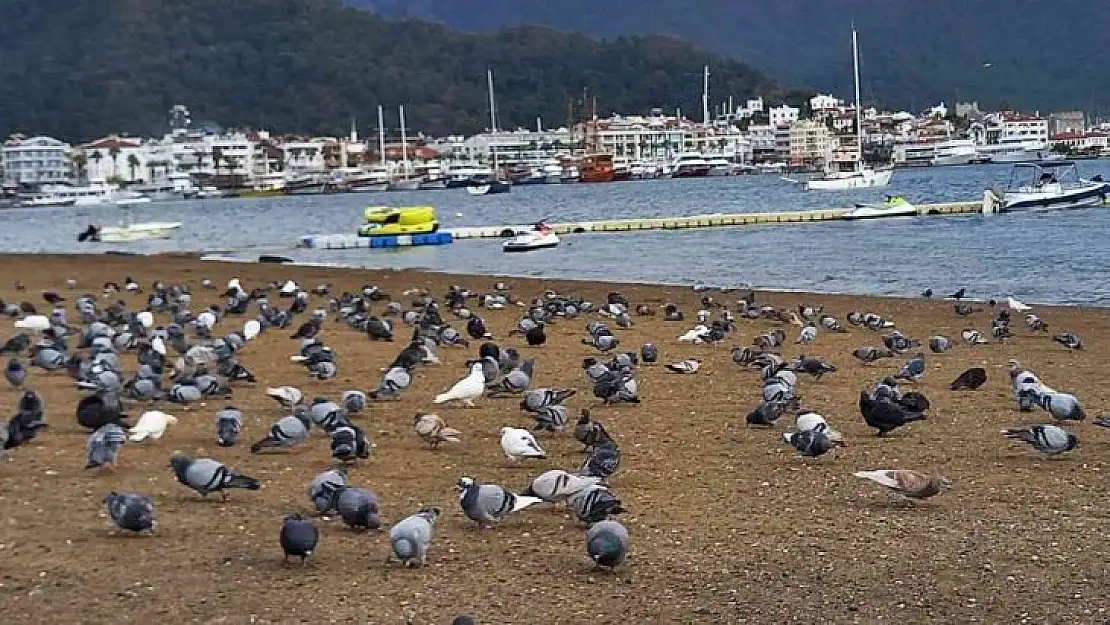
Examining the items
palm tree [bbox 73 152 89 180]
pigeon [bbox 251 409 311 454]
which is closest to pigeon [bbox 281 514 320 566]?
pigeon [bbox 251 409 311 454]

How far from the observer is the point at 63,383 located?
12445 mm

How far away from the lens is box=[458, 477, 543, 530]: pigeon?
7.04 meters

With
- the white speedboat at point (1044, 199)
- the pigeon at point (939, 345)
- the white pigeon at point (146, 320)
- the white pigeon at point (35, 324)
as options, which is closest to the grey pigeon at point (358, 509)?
the pigeon at point (939, 345)

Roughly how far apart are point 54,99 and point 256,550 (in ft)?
601

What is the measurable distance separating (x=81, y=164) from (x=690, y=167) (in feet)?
225

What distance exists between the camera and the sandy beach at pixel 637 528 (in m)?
5.98

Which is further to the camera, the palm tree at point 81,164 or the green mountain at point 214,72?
the green mountain at point 214,72

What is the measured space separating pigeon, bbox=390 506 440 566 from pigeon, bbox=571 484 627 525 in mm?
823

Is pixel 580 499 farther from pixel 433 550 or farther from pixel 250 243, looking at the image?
pixel 250 243

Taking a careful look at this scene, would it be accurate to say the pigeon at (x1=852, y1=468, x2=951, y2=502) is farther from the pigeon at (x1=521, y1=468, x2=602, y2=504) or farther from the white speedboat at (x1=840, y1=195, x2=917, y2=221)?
the white speedboat at (x1=840, y1=195, x2=917, y2=221)

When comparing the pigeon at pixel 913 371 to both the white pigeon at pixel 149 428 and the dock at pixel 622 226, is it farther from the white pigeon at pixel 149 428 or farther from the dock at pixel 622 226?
the dock at pixel 622 226

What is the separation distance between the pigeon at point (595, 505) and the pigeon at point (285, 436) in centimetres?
259

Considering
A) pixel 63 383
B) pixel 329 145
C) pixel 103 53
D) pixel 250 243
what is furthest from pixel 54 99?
pixel 63 383

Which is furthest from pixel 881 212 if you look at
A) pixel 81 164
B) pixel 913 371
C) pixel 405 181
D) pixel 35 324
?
pixel 81 164
